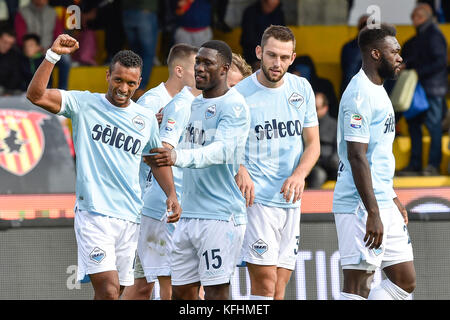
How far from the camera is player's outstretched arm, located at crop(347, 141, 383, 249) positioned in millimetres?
7098

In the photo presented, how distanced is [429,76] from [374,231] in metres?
6.71

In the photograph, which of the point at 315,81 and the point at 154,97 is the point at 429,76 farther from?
the point at 154,97

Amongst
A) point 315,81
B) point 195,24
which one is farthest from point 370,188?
point 195,24

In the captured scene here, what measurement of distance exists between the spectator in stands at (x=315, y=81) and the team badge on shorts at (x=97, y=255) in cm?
615

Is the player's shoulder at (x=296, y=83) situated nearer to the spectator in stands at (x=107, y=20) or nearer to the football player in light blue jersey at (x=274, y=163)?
the football player in light blue jersey at (x=274, y=163)

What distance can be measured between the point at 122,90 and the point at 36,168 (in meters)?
2.50

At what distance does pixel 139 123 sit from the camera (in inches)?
297

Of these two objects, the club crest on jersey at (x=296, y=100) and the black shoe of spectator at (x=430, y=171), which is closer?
the club crest on jersey at (x=296, y=100)

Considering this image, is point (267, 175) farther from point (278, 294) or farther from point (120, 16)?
point (120, 16)

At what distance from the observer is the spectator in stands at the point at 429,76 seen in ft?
43.5

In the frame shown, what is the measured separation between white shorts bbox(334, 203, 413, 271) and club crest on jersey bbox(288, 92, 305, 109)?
103 cm

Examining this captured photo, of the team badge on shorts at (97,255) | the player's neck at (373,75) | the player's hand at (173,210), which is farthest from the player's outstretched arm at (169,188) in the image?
the player's neck at (373,75)

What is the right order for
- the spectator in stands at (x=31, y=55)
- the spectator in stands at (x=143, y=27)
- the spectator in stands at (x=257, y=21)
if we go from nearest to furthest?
the spectator in stands at (x=31, y=55)
the spectator in stands at (x=257, y=21)
the spectator in stands at (x=143, y=27)

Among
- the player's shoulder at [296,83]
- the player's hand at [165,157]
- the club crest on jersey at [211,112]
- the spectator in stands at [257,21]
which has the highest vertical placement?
the spectator in stands at [257,21]
